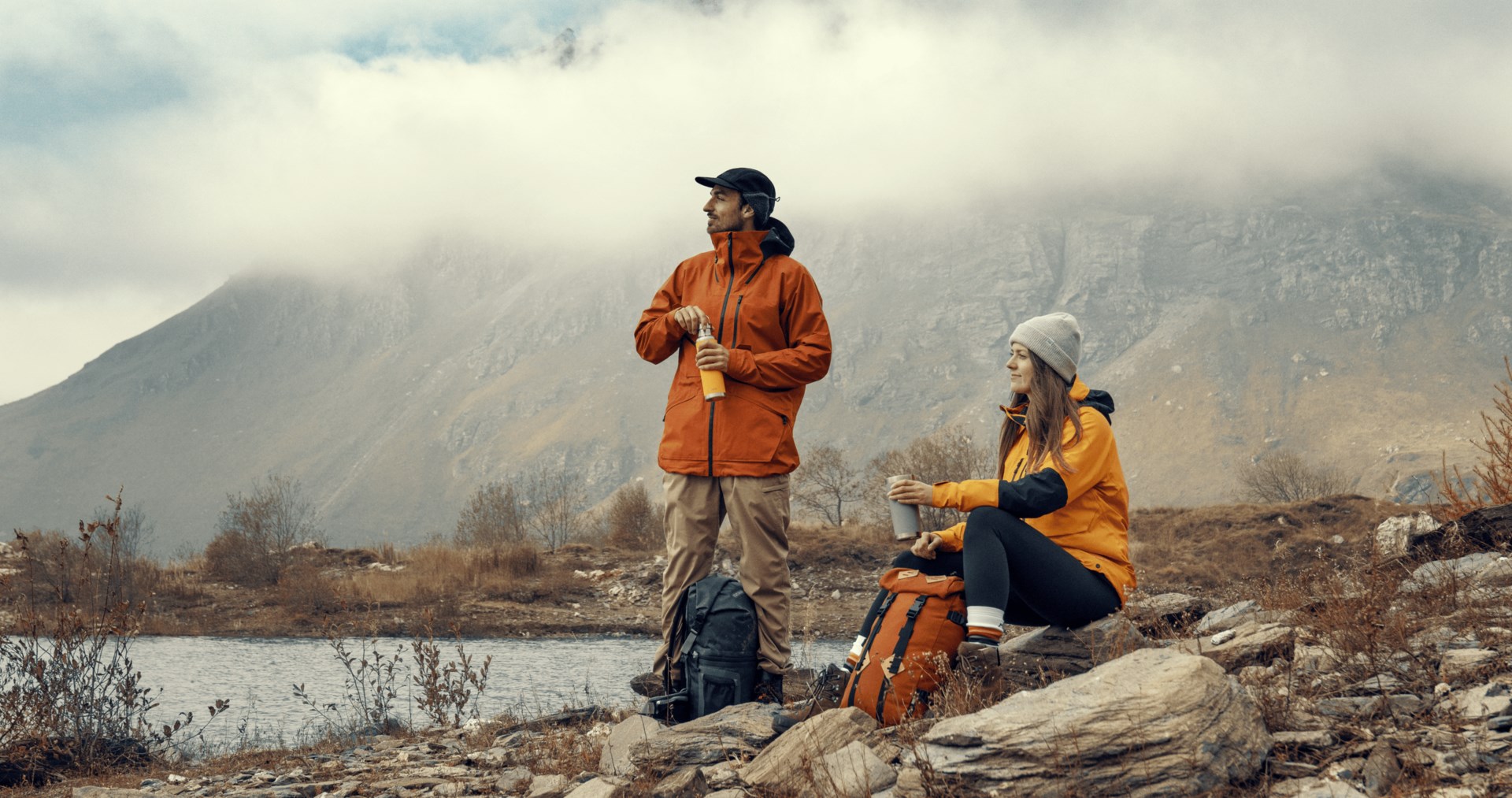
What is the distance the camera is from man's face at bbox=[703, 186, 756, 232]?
542 centimetres

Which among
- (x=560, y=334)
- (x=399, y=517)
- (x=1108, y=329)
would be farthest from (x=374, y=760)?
(x=560, y=334)

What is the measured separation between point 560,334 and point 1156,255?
9294cm

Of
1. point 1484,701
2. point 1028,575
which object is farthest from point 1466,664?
point 1028,575

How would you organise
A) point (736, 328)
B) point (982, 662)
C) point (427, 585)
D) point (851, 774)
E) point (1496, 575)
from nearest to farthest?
point (851, 774), point (982, 662), point (736, 328), point (1496, 575), point (427, 585)

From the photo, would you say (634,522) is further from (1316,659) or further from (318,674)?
(1316,659)

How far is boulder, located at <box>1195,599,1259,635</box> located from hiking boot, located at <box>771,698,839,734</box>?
80.7 inches

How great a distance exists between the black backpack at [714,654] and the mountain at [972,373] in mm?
104052

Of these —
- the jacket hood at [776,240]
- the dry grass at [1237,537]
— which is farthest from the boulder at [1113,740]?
the dry grass at [1237,537]

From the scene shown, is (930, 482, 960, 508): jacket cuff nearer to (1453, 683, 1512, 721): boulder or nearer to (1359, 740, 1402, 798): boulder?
(1359, 740, 1402, 798): boulder

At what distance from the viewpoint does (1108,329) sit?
473ft

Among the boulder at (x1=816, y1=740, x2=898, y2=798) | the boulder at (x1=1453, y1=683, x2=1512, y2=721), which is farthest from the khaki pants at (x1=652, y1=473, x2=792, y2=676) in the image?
the boulder at (x1=1453, y1=683, x2=1512, y2=721)

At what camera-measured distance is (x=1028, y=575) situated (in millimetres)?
4270

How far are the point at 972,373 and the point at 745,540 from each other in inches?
5746

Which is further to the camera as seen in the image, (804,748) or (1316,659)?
(1316,659)
